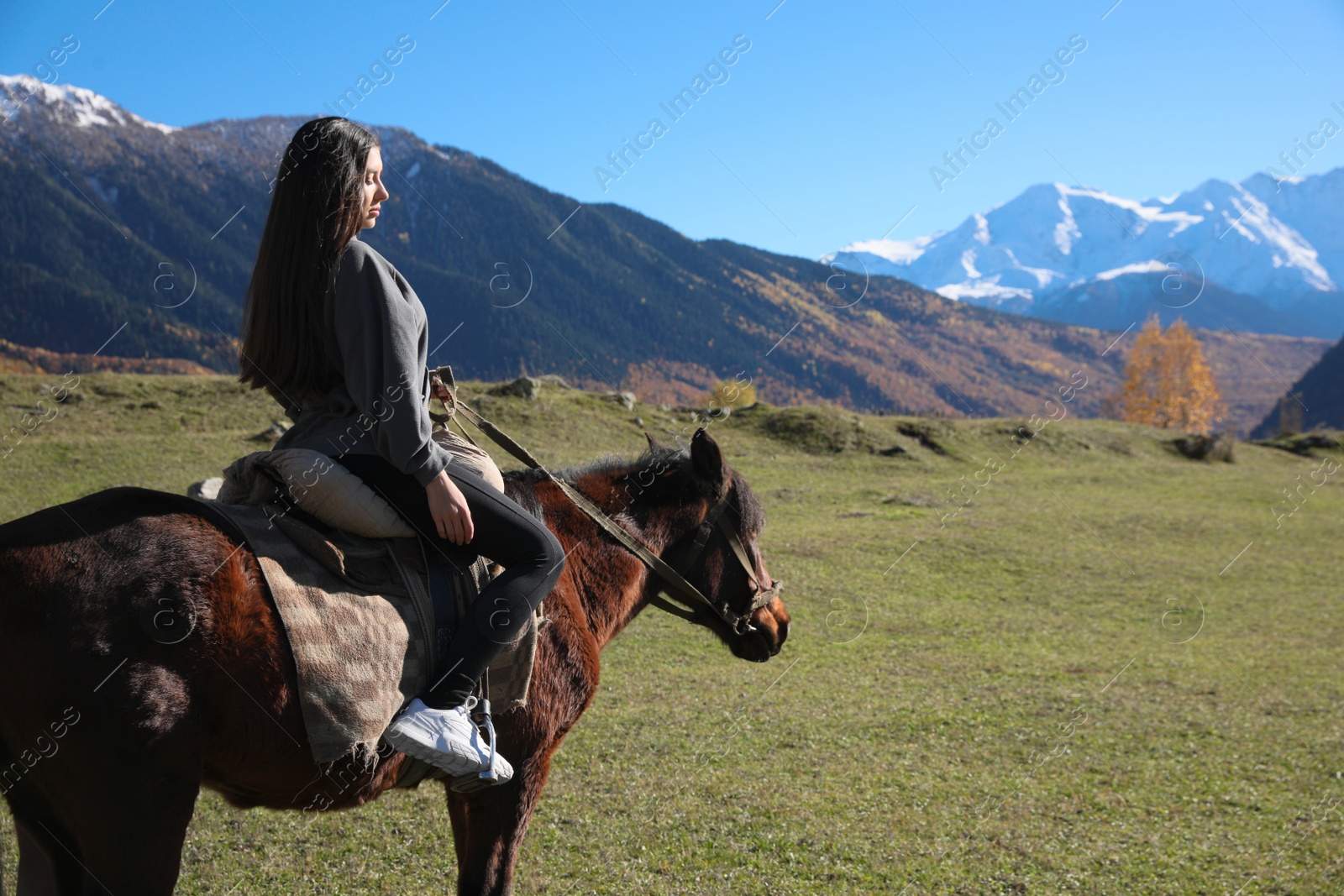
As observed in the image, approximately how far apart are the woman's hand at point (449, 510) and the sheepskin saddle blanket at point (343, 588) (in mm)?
152

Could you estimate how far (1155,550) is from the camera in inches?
725

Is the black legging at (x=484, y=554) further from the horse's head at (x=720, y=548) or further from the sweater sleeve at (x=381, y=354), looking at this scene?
the horse's head at (x=720, y=548)

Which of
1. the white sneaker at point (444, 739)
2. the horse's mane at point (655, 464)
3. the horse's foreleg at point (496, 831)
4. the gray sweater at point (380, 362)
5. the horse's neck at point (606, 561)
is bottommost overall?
the horse's foreleg at point (496, 831)

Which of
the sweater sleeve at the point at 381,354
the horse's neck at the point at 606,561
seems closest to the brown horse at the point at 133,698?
the sweater sleeve at the point at 381,354

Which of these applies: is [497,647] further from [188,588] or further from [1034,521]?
[1034,521]

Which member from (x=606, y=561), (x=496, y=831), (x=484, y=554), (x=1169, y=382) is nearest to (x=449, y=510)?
(x=484, y=554)

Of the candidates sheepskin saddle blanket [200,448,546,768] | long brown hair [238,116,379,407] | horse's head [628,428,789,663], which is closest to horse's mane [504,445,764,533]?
horse's head [628,428,789,663]

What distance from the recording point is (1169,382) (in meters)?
57.2

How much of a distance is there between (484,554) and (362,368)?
81cm

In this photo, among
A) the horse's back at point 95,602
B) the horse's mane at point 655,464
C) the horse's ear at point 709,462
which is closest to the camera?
the horse's back at point 95,602

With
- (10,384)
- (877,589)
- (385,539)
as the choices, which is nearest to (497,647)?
(385,539)

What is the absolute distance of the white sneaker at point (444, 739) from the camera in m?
2.59

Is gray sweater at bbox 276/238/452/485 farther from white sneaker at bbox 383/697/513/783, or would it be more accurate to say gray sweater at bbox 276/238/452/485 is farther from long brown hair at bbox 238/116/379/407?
white sneaker at bbox 383/697/513/783

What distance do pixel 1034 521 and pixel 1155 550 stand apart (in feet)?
8.51
